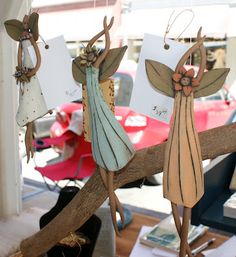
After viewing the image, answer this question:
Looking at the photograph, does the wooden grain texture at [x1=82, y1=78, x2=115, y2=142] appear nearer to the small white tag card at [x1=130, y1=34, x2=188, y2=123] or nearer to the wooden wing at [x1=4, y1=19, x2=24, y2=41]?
the small white tag card at [x1=130, y1=34, x2=188, y2=123]

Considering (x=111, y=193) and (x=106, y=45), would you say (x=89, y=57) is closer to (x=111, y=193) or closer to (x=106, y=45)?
(x=106, y=45)

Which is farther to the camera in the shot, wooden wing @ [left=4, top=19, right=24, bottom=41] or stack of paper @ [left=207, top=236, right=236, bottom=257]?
stack of paper @ [left=207, top=236, right=236, bottom=257]

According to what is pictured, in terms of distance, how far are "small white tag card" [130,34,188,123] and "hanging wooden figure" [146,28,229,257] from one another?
0.06 meters

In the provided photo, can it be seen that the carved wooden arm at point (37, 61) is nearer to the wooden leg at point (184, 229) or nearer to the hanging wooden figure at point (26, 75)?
the hanging wooden figure at point (26, 75)

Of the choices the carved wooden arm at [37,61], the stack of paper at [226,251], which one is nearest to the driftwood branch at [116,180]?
the carved wooden arm at [37,61]

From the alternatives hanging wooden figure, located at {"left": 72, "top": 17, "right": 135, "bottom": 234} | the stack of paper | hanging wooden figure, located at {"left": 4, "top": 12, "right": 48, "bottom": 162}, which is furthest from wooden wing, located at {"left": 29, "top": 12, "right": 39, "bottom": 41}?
the stack of paper

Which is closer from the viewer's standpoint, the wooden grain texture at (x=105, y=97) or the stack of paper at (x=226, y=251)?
the wooden grain texture at (x=105, y=97)

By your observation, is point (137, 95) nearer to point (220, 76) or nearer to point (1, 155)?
point (220, 76)

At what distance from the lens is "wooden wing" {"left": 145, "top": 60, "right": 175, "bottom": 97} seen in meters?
0.37

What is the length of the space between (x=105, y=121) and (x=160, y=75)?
0.08m

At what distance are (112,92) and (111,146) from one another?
0.30ft

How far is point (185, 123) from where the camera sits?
0.36m

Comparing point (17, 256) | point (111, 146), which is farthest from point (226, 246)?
point (111, 146)

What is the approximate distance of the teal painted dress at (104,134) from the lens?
39 cm
